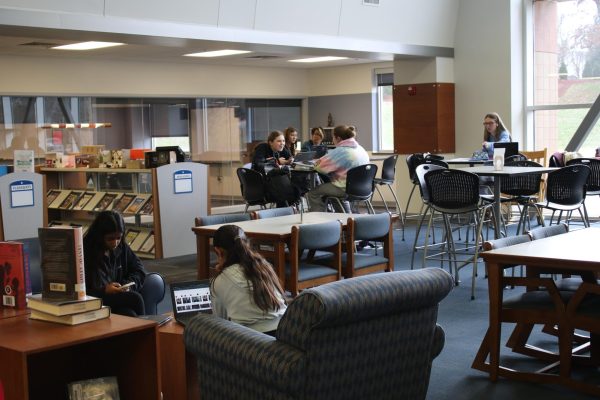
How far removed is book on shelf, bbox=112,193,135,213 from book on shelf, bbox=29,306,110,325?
21.6ft

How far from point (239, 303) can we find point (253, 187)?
256 inches

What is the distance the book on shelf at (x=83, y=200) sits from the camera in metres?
10.5

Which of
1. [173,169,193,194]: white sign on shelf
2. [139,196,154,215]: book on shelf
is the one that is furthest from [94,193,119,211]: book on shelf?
[173,169,193,194]: white sign on shelf

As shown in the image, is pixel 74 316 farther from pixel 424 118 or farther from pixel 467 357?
pixel 424 118

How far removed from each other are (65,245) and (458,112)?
1026cm

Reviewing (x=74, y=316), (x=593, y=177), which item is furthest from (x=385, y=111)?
(x=74, y=316)

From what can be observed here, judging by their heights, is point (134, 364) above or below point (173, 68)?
below

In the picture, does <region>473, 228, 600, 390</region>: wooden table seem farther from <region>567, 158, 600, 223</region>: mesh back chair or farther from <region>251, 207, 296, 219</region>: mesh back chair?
<region>567, 158, 600, 223</region>: mesh back chair

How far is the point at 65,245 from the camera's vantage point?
3398mm

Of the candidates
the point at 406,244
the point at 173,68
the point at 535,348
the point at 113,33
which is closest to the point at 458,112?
the point at 406,244

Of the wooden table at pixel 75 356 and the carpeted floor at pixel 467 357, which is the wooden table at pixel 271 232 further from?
the wooden table at pixel 75 356

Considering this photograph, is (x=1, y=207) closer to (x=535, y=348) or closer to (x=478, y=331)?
(x=478, y=331)

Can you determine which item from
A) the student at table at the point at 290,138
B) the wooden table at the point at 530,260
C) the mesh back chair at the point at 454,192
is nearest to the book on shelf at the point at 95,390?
the wooden table at the point at 530,260

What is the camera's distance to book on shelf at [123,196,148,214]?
32.1 feet
